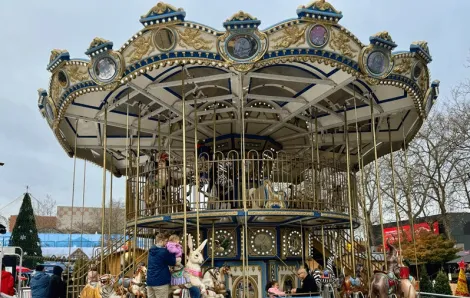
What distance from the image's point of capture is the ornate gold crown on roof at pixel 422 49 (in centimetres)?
1147

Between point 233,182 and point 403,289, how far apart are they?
474cm

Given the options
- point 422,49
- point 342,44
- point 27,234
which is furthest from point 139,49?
point 27,234

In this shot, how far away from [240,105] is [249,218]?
10.1 ft

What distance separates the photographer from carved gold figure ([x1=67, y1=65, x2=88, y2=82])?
11.3m

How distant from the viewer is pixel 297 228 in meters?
13.5

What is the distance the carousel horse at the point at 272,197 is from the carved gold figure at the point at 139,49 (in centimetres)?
404

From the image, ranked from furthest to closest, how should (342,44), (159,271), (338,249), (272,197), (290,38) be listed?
(338,249)
(272,197)
(342,44)
(290,38)
(159,271)

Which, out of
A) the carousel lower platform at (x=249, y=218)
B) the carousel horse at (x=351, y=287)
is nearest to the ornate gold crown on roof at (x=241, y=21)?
the carousel lower platform at (x=249, y=218)

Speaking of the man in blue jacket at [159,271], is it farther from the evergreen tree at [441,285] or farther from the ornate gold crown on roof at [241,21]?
the evergreen tree at [441,285]

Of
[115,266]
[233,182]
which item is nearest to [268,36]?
[233,182]

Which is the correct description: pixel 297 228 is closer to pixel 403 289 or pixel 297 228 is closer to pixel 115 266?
pixel 403 289

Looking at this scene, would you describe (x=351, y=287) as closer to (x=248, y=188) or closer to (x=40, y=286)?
(x=248, y=188)

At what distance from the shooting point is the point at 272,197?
11.6 m

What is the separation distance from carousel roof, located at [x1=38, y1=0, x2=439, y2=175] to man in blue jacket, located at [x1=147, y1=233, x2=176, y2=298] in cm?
416
